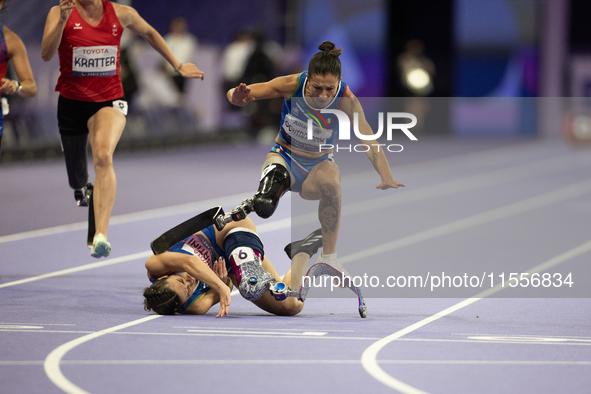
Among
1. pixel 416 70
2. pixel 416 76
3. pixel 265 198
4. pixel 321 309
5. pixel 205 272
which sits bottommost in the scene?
pixel 321 309

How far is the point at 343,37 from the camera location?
2192 cm

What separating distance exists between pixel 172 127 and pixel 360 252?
984 centimetres

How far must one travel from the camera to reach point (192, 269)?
503cm

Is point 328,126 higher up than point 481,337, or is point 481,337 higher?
point 328,126

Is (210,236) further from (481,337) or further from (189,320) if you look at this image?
(481,337)

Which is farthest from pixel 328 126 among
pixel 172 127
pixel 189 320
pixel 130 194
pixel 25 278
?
pixel 172 127

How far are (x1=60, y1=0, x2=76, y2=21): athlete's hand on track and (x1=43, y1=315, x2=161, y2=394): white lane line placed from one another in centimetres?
216

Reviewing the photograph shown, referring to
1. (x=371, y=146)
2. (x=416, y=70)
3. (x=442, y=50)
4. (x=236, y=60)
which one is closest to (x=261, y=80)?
(x=236, y=60)

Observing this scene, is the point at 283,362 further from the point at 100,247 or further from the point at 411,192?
the point at 411,192

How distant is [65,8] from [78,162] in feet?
4.07

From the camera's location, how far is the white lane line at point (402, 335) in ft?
12.2

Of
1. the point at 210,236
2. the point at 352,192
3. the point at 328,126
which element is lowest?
the point at 352,192

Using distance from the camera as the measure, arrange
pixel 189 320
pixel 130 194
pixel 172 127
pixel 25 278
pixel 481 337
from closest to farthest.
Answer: pixel 481 337 → pixel 189 320 → pixel 25 278 → pixel 130 194 → pixel 172 127

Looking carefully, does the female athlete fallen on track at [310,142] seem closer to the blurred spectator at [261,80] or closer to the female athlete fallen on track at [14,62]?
the female athlete fallen on track at [14,62]
